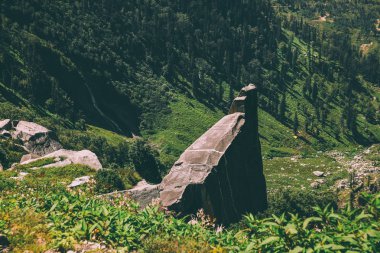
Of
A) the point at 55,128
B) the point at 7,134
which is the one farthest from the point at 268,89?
the point at 7,134

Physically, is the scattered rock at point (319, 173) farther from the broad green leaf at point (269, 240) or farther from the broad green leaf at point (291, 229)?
the broad green leaf at point (269, 240)

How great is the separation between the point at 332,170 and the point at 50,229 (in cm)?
13499

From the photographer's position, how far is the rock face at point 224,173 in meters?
37.5

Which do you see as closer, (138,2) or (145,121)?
(145,121)

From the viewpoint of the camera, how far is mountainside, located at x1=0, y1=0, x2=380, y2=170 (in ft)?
404

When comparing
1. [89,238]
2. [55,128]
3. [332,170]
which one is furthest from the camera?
[332,170]

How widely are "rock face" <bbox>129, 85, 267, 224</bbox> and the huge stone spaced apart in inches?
1136

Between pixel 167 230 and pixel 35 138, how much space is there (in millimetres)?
55699

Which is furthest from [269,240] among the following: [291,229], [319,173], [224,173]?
[319,173]

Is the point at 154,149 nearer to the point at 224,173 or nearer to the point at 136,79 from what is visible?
the point at 136,79

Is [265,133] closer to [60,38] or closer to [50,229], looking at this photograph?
[60,38]

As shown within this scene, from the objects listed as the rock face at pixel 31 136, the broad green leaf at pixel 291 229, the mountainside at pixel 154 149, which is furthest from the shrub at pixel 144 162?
the broad green leaf at pixel 291 229

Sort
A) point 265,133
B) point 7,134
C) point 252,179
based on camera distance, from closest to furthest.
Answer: point 252,179 → point 7,134 → point 265,133

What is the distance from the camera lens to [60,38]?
140 meters
